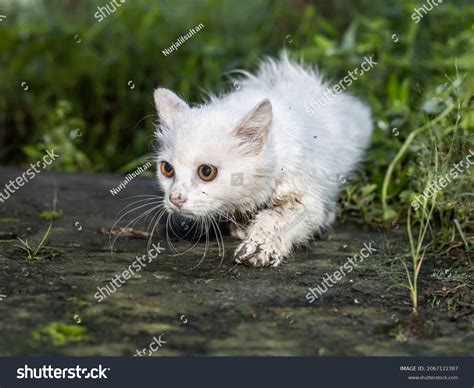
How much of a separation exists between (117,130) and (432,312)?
458 cm

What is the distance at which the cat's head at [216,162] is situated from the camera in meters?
4.04

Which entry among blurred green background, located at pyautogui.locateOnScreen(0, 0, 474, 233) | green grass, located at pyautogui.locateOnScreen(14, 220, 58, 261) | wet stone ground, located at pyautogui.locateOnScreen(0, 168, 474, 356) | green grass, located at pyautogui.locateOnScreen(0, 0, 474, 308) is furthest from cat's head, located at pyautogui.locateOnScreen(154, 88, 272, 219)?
blurred green background, located at pyautogui.locateOnScreen(0, 0, 474, 233)

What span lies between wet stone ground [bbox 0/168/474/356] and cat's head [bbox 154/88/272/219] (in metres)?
0.34

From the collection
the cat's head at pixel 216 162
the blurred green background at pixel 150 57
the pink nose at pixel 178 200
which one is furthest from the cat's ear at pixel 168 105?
the blurred green background at pixel 150 57

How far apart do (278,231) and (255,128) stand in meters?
0.63

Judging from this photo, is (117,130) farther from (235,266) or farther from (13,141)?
(235,266)

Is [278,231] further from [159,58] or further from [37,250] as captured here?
[159,58]

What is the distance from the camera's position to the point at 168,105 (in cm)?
450

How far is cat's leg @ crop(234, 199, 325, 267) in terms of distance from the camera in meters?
4.08

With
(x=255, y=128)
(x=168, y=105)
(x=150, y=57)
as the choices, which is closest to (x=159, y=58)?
(x=150, y=57)

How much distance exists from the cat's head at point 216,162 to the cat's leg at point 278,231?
0.18 m

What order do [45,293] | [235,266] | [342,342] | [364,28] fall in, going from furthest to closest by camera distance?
[364,28] → [235,266] → [45,293] → [342,342]

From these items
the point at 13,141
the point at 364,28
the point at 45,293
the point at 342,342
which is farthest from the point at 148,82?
the point at 342,342

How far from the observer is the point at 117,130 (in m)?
7.35
